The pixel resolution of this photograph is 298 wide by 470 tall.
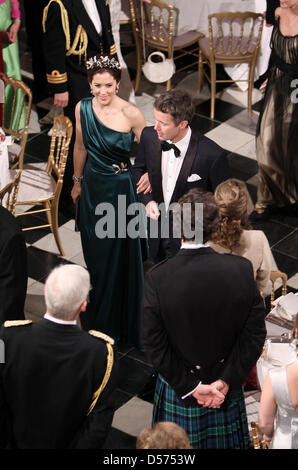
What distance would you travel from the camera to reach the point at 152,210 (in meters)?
4.16

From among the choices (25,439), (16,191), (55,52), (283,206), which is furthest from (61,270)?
(283,206)

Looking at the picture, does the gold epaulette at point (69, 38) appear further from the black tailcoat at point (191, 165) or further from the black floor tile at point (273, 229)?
the black floor tile at point (273, 229)

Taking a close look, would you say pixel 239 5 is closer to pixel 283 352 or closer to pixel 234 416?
pixel 283 352

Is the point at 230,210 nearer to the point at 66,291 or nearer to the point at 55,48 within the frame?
the point at 66,291

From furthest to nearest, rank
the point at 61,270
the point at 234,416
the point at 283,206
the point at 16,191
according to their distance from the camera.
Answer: the point at 283,206
the point at 16,191
the point at 234,416
the point at 61,270

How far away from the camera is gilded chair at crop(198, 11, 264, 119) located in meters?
6.76

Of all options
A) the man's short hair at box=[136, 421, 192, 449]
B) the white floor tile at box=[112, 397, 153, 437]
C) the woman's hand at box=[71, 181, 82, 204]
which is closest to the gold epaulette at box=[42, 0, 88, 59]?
the woman's hand at box=[71, 181, 82, 204]

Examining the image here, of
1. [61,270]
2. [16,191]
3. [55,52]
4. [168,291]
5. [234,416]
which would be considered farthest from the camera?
[55,52]

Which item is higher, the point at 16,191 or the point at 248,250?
the point at 248,250

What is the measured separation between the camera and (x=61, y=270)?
2855 millimetres

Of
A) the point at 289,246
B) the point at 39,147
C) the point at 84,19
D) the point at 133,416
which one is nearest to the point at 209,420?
the point at 133,416

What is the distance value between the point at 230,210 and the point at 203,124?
11.7 feet

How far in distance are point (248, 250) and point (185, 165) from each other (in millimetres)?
651

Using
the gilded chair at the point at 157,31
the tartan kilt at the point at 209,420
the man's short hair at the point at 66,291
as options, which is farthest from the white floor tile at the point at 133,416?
the gilded chair at the point at 157,31
